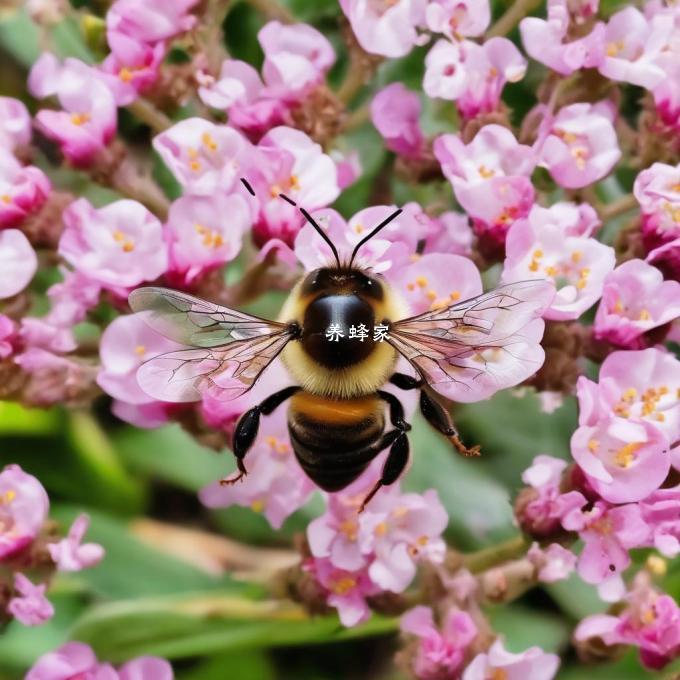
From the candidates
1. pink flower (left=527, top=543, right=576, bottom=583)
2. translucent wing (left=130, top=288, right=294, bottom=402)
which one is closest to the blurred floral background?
pink flower (left=527, top=543, right=576, bottom=583)

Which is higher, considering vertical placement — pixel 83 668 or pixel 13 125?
pixel 13 125

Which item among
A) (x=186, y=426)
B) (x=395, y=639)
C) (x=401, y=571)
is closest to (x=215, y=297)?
(x=186, y=426)

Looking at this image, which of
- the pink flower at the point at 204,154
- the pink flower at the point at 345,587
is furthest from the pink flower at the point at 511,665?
the pink flower at the point at 204,154

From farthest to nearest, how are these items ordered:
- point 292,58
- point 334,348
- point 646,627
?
point 292,58
point 646,627
point 334,348

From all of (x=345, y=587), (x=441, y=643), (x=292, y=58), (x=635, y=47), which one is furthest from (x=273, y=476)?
(x=635, y=47)

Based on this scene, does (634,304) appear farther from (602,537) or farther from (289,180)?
(289,180)

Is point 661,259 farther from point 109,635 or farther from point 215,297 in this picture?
point 109,635

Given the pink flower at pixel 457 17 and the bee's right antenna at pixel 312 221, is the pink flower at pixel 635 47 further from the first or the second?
the bee's right antenna at pixel 312 221
